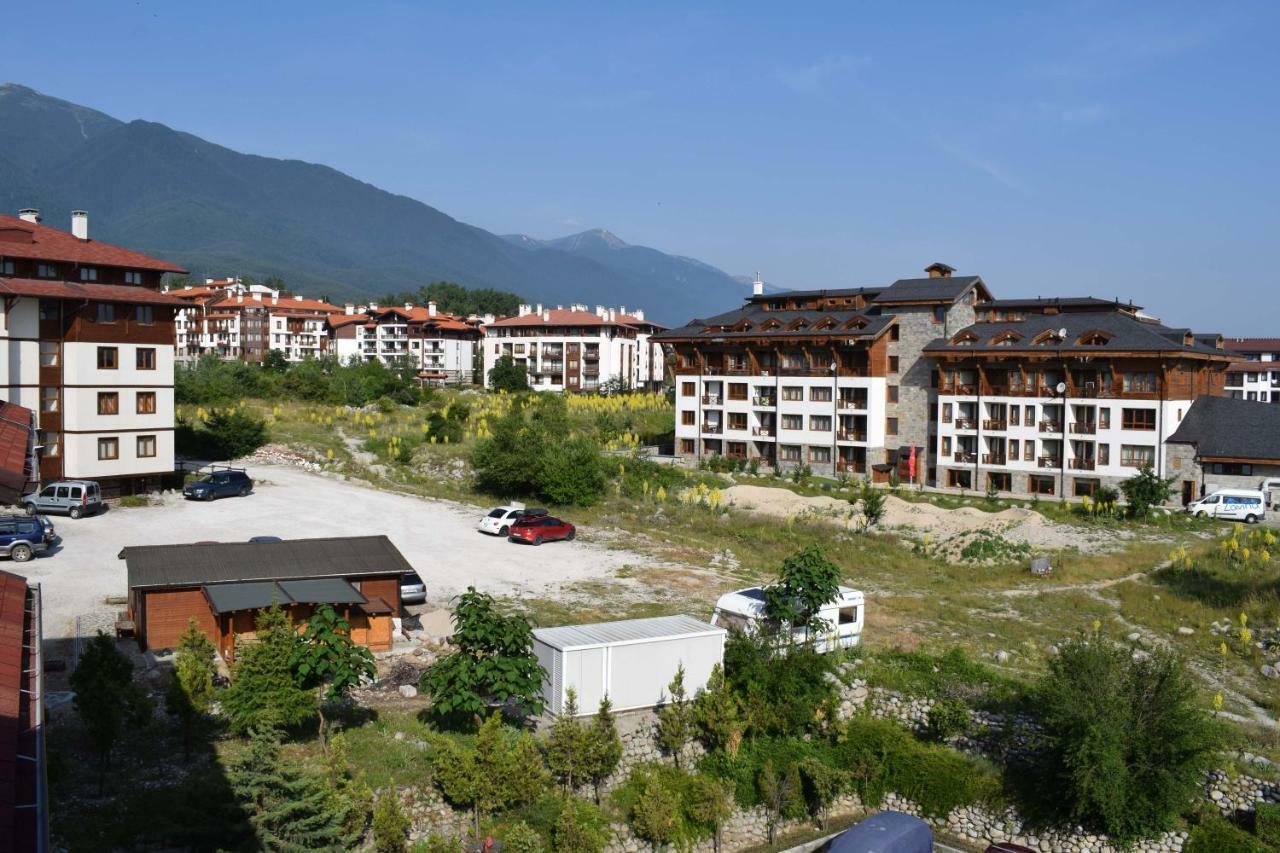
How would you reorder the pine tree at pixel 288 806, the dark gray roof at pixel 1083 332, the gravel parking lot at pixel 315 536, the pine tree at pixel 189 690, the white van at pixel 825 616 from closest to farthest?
the pine tree at pixel 288 806
the pine tree at pixel 189 690
the white van at pixel 825 616
the gravel parking lot at pixel 315 536
the dark gray roof at pixel 1083 332

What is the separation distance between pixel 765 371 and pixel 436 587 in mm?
36001

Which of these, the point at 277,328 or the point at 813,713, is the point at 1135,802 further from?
the point at 277,328

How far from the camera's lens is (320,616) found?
20.3m

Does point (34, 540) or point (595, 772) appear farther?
point (34, 540)

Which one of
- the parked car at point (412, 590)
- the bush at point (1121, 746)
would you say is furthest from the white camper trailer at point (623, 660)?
the bush at point (1121, 746)

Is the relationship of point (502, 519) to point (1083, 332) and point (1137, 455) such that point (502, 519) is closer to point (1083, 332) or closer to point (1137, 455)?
point (1083, 332)

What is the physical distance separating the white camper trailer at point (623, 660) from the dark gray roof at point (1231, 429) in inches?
1446

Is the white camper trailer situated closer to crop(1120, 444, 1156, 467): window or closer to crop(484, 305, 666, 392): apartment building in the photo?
crop(1120, 444, 1156, 467): window

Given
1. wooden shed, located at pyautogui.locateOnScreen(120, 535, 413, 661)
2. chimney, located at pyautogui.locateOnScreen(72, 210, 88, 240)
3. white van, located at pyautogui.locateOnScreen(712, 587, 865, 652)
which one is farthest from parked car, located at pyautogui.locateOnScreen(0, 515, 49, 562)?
white van, located at pyautogui.locateOnScreen(712, 587, 865, 652)

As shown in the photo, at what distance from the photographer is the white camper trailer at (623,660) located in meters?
21.4

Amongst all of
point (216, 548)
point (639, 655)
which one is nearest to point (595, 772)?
point (639, 655)

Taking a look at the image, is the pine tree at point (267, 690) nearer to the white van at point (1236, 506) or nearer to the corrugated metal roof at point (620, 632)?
the corrugated metal roof at point (620, 632)

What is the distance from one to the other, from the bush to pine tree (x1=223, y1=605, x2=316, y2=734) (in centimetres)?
1467

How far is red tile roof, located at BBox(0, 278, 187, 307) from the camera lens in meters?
38.2
